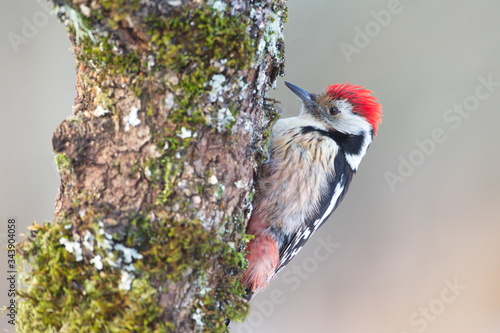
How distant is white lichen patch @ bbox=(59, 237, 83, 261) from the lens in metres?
1.45

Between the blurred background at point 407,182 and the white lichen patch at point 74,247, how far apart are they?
3.45 metres

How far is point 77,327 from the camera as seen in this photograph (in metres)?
1.41

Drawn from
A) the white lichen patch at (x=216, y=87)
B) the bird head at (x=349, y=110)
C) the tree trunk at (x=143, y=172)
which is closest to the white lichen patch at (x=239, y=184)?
the tree trunk at (x=143, y=172)

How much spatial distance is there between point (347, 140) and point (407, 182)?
214 centimetres

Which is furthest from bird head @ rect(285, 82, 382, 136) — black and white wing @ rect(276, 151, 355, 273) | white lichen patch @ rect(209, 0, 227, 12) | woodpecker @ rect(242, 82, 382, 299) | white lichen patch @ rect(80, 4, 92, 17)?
white lichen patch @ rect(80, 4, 92, 17)

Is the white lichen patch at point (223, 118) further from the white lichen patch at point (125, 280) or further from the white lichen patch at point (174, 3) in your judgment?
the white lichen patch at point (125, 280)

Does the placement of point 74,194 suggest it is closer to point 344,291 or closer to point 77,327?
point 77,327

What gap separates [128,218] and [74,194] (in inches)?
9.1

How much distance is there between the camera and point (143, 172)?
151 centimetres

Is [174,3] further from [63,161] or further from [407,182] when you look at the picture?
[407,182]

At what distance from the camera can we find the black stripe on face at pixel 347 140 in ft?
9.34

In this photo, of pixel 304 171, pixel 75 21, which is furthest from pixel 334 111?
pixel 75 21

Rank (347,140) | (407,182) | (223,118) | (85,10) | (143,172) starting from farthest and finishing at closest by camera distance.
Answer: (407,182)
(347,140)
(223,118)
(143,172)
(85,10)

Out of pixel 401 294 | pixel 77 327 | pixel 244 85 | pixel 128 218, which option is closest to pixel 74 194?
pixel 128 218
